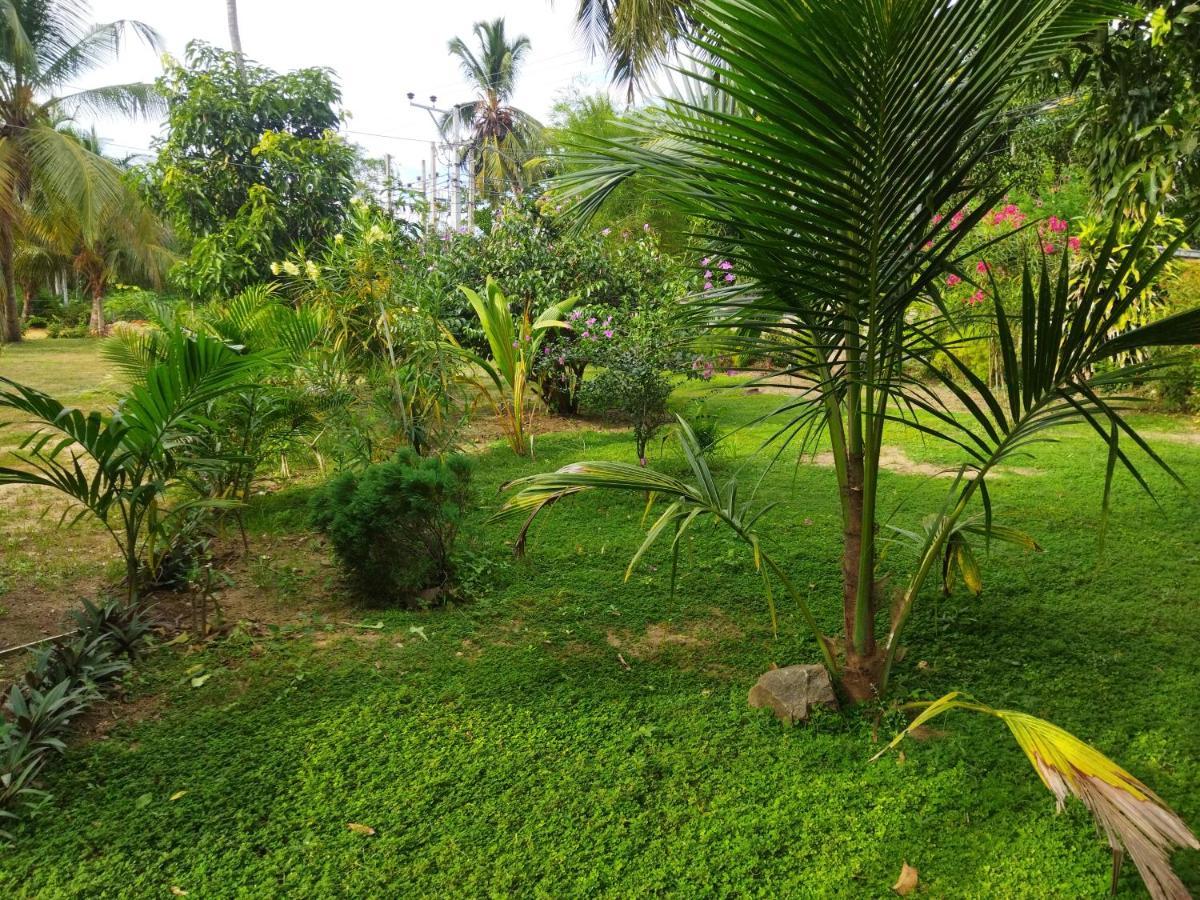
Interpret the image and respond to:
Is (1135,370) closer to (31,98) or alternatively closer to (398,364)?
(398,364)

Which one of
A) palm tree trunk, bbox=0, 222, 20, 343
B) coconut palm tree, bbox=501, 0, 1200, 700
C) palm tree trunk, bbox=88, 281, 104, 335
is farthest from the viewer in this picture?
palm tree trunk, bbox=88, 281, 104, 335

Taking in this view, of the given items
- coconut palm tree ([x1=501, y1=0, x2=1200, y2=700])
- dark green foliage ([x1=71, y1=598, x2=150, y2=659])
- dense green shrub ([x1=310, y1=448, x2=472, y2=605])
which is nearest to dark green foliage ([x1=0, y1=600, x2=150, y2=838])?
dark green foliage ([x1=71, y1=598, x2=150, y2=659])

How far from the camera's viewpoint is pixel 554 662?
3.04m

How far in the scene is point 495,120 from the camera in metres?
27.5

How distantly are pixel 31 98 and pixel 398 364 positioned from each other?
16.1 metres

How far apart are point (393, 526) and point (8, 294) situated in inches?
725

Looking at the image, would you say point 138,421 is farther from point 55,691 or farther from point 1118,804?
point 1118,804

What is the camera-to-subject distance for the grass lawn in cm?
198

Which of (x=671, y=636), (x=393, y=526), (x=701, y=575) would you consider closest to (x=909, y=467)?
(x=701, y=575)

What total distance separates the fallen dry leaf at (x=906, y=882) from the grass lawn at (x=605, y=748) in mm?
30

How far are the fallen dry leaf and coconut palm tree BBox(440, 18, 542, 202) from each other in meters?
24.1

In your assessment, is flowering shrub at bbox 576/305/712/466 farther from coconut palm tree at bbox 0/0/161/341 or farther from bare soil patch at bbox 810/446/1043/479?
coconut palm tree at bbox 0/0/161/341

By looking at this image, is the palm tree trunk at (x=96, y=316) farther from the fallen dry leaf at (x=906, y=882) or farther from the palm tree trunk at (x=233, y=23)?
the fallen dry leaf at (x=906, y=882)

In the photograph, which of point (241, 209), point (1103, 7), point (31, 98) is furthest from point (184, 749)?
point (31, 98)
